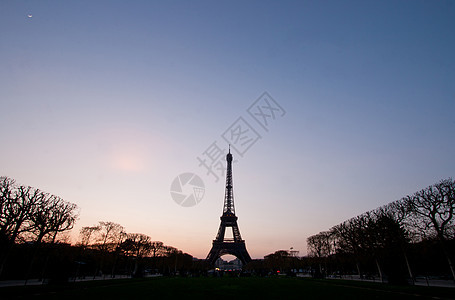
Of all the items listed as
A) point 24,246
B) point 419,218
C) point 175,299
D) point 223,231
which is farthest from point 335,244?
point 24,246

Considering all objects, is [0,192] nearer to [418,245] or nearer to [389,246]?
[389,246]

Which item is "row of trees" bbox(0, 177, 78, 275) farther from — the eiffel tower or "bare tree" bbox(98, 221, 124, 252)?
the eiffel tower

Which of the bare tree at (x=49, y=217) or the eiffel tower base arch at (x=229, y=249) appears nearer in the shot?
the bare tree at (x=49, y=217)

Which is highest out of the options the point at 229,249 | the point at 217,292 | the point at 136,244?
the point at 229,249

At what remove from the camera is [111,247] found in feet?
202

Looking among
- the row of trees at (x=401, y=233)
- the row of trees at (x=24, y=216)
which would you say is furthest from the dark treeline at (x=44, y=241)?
the row of trees at (x=401, y=233)

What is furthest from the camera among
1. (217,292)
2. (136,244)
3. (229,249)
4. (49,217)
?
(229,249)

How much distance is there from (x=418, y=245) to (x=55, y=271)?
5313cm

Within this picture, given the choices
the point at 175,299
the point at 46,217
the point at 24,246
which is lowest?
the point at 175,299

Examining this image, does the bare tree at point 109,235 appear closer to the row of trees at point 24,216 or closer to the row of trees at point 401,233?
the row of trees at point 24,216

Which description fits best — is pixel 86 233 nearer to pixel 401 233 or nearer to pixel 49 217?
pixel 49 217

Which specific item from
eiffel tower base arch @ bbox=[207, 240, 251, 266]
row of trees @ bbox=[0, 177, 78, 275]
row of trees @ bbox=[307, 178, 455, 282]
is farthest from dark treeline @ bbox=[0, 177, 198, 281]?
row of trees @ bbox=[307, 178, 455, 282]

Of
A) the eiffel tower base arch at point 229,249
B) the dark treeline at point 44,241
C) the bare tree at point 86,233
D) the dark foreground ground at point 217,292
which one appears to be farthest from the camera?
the eiffel tower base arch at point 229,249

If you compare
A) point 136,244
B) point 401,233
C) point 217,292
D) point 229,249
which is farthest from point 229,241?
point 217,292
